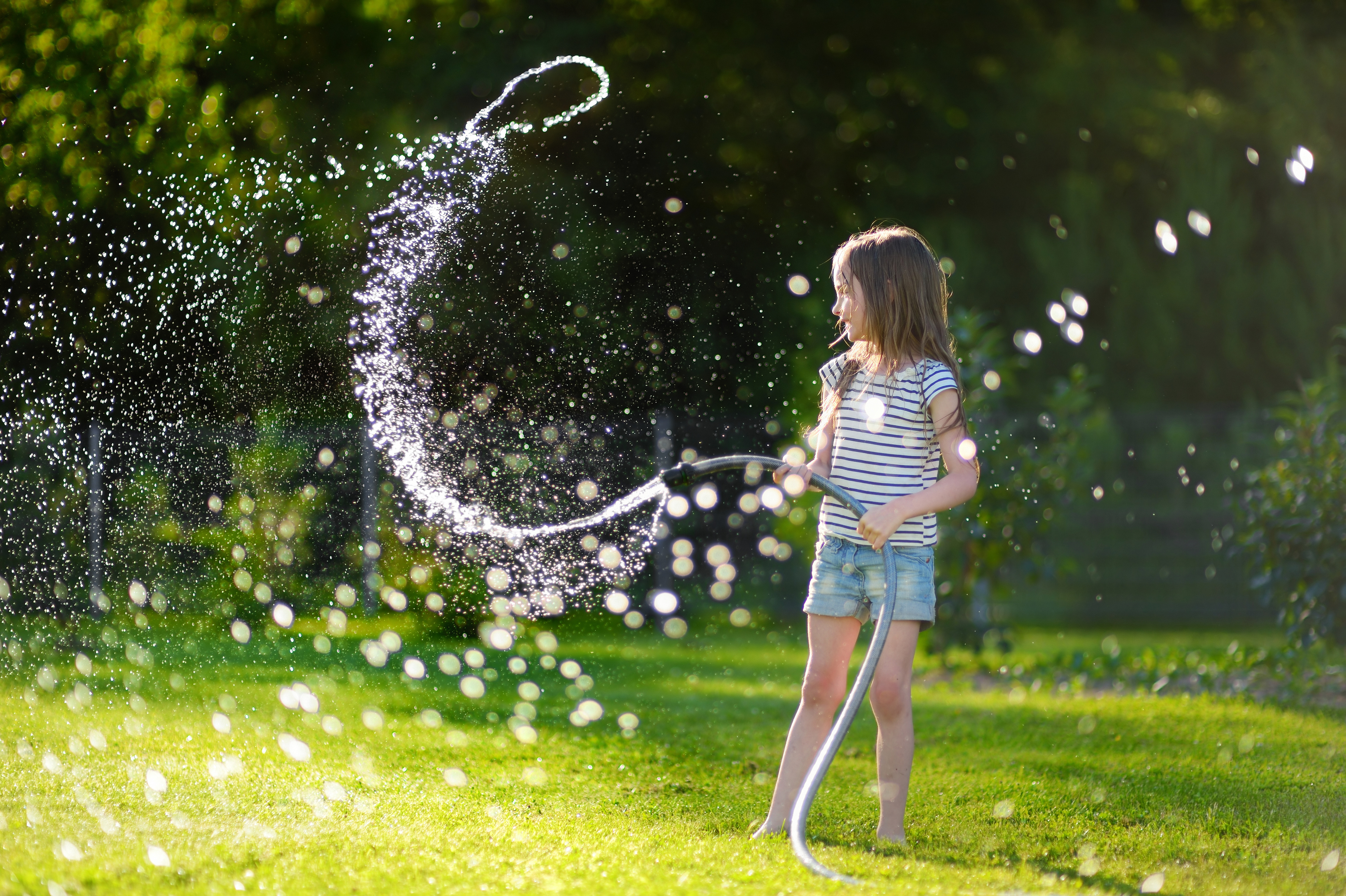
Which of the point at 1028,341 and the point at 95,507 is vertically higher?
the point at 1028,341

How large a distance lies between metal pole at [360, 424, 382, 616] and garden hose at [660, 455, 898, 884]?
5773mm

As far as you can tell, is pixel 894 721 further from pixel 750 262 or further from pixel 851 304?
pixel 750 262

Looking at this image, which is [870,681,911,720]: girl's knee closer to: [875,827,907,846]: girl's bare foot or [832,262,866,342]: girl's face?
[875,827,907,846]: girl's bare foot

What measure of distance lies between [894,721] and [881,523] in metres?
0.54

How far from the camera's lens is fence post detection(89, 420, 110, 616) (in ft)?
29.0

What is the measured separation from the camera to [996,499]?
7211 millimetres

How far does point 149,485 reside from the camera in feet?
29.6

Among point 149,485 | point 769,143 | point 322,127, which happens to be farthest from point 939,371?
point 769,143

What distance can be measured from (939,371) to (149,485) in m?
7.13

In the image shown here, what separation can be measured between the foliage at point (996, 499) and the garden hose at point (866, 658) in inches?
153

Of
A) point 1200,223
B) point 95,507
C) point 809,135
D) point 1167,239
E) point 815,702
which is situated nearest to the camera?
point 815,702

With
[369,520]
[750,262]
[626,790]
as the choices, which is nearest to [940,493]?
[626,790]

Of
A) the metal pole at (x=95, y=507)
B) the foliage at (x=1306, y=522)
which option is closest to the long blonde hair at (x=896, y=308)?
the foliage at (x=1306, y=522)

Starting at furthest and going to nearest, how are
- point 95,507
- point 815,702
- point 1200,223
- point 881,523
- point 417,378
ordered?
1. point 1200,223
2. point 95,507
3. point 417,378
4. point 815,702
5. point 881,523
